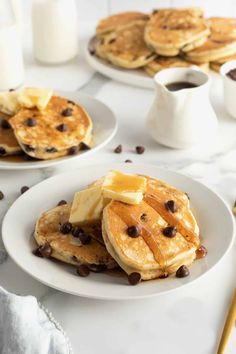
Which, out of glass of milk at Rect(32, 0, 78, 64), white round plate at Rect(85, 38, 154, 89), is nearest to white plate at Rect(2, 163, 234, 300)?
white round plate at Rect(85, 38, 154, 89)

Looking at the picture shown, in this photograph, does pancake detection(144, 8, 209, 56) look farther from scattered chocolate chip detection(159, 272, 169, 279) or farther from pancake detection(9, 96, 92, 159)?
scattered chocolate chip detection(159, 272, 169, 279)

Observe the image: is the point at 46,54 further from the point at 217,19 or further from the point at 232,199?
the point at 232,199

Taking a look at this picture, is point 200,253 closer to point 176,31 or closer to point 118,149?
point 118,149

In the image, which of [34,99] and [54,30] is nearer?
[34,99]

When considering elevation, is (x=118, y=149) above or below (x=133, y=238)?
below

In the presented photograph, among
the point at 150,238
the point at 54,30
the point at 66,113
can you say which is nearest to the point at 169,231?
the point at 150,238

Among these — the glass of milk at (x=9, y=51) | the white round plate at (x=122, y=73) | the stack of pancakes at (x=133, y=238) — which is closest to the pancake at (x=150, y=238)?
the stack of pancakes at (x=133, y=238)
